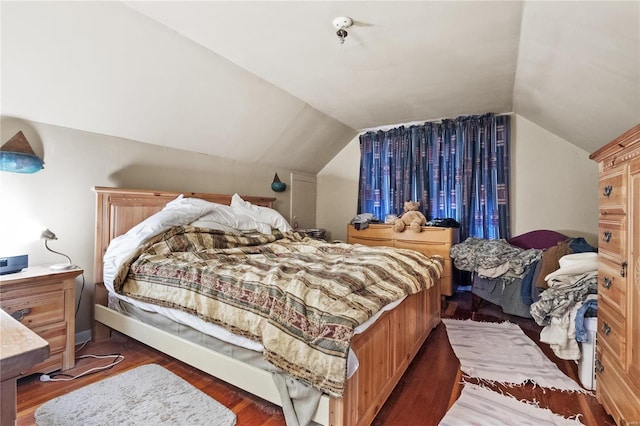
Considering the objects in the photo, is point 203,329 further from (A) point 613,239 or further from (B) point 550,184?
(B) point 550,184

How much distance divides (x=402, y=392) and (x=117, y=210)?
8.27 feet

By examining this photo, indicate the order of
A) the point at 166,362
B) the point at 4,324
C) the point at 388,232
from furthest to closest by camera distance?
the point at 388,232 → the point at 166,362 → the point at 4,324

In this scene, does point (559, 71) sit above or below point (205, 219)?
above

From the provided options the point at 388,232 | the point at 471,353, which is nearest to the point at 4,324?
the point at 471,353

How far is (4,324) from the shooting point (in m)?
0.65

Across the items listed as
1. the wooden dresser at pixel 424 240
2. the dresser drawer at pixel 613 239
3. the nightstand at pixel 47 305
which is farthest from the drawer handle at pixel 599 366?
the nightstand at pixel 47 305

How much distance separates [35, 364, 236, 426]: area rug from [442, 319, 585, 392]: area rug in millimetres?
1636

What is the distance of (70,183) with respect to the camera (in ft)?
7.80

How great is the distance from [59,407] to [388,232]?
343 centimetres

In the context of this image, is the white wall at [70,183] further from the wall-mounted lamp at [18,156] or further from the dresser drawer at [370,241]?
the dresser drawer at [370,241]

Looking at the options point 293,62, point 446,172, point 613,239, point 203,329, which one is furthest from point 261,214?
point 613,239

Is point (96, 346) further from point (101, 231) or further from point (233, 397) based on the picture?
point (233, 397)

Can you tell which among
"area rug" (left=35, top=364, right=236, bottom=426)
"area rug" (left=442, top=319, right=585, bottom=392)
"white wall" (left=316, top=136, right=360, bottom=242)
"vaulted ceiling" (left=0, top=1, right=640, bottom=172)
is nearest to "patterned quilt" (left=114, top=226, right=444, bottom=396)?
"area rug" (left=35, top=364, right=236, bottom=426)

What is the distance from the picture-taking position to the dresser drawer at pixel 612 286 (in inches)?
52.4
